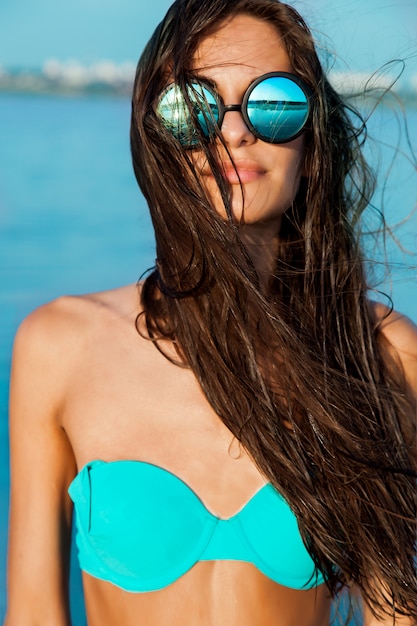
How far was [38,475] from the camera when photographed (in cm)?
183

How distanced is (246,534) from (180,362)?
0.40 m

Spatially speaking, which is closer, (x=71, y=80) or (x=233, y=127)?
(x=233, y=127)

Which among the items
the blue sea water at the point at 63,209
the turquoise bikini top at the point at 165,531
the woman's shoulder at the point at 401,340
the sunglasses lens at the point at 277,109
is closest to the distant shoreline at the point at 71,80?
the blue sea water at the point at 63,209

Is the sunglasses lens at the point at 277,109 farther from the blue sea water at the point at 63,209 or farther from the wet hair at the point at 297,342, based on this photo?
the blue sea water at the point at 63,209

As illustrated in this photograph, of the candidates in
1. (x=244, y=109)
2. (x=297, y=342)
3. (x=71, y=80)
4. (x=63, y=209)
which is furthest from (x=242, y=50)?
(x=71, y=80)

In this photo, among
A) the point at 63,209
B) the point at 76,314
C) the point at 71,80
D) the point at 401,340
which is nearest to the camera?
the point at 76,314

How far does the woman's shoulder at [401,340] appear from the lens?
2.00m

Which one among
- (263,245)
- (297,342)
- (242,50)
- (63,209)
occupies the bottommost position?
(63,209)

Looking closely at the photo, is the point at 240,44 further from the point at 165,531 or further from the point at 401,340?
the point at 165,531

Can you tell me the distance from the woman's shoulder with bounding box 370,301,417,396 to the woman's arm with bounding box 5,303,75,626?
0.75 m

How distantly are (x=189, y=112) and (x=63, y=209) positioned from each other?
203 centimetres

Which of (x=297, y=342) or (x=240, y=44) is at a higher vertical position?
(x=240, y=44)

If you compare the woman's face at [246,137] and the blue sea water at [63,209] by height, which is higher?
the woman's face at [246,137]

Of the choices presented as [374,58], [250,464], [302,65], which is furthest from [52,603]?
[374,58]
